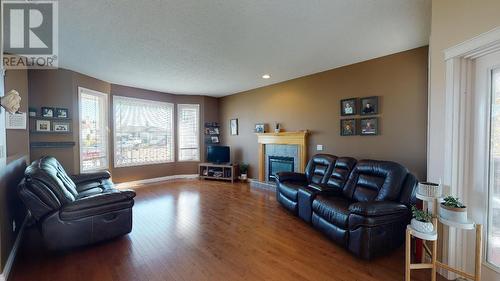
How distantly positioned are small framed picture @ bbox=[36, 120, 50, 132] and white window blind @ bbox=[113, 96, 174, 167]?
4.78 feet

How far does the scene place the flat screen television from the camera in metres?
6.58

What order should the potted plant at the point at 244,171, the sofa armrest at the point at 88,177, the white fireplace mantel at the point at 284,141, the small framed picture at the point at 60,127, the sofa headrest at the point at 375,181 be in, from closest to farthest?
the sofa headrest at the point at 375,181 → the sofa armrest at the point at 88,177 → the small framed picture at the point at 60,127 → the white fireplace mantel at the point at 284,141 → the potted plant at the point at 244,171

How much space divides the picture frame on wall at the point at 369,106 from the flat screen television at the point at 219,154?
3845 millimetres

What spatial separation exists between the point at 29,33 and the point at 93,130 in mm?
2757

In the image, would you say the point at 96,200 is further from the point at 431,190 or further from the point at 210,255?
the point at 431,190

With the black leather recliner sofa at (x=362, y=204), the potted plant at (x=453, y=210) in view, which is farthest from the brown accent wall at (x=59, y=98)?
the potted plant at (x=453, y=210)

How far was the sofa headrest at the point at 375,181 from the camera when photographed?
9.14 feet

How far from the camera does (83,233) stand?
252cm

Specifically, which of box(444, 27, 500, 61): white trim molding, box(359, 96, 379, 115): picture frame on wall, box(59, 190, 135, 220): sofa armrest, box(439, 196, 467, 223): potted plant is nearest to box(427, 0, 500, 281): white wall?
box(444, 27, 500, 61): white trim molding

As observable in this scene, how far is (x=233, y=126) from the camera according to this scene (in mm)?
6770

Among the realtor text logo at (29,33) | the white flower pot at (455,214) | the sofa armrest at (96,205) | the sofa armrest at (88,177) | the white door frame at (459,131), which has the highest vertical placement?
the realtor text logo at (29,33)

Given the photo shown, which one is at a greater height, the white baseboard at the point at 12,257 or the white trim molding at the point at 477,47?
the white trim molding at the point at 477,47

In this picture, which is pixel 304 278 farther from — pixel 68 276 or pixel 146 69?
pixel 146 69

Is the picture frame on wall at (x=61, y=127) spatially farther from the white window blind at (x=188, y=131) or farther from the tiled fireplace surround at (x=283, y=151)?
the tiled fireplace surround at (x=283, y=151)
